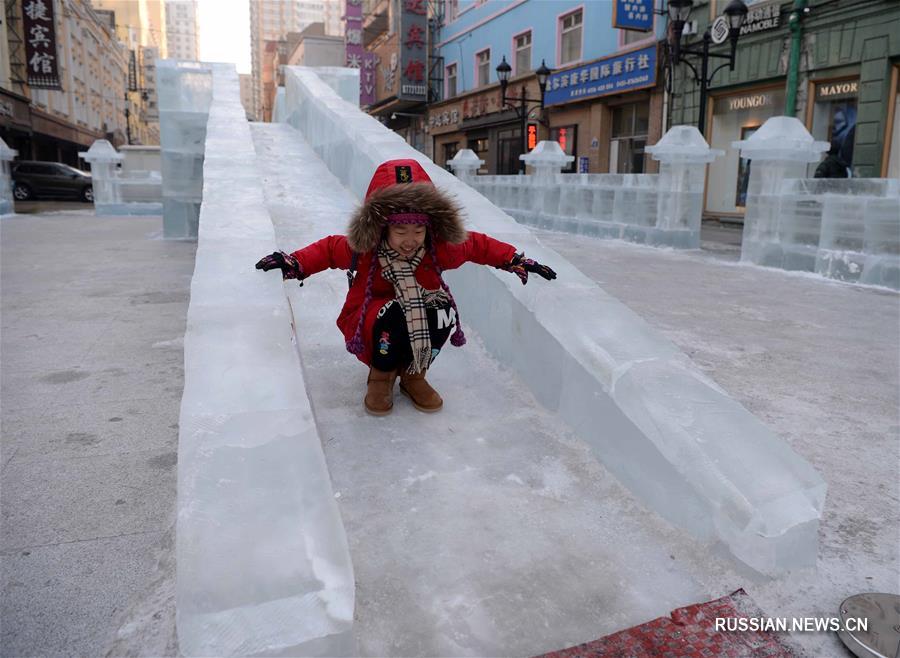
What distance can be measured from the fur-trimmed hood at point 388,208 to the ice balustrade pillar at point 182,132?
24.0ft

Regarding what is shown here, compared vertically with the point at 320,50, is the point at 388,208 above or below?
below

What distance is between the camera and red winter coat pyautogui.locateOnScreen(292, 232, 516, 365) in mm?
2447

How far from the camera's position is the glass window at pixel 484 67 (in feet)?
78.0

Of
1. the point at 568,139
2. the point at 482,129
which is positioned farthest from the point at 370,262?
the point at 482,129

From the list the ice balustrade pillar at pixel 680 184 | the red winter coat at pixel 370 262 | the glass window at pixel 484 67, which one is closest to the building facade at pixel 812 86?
the ice balustrade pillar at pixel 680 184

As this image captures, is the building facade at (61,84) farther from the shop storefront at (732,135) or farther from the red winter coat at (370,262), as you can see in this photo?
the red winter coat at (370,262)

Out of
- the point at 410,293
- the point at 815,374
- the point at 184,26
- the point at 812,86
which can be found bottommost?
the point at 815,374

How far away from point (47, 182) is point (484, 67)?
1520 cm

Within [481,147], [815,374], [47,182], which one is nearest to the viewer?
[815,374]

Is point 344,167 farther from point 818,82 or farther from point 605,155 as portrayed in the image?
point 605,155

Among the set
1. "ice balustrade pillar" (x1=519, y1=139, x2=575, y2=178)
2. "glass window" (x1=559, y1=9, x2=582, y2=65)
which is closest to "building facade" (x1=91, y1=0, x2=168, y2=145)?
"glass window" (x1=559, y1=9, x2=582, y2=65)

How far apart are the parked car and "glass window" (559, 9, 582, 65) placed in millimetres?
14780

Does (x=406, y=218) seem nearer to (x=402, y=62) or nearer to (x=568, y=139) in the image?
(x=568, y=139)

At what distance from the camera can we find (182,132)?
8883mm
